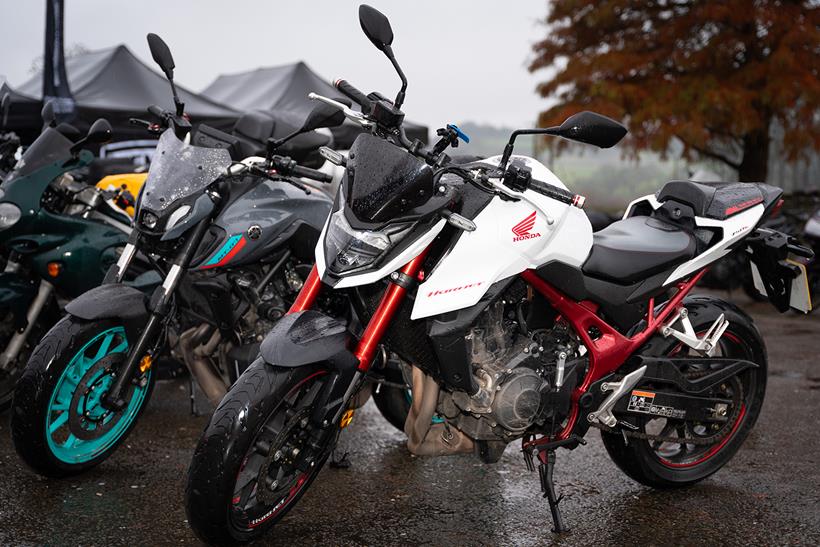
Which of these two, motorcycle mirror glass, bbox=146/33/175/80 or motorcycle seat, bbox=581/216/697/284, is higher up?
motorcycle mirror glass, bbox=146/33/175/80

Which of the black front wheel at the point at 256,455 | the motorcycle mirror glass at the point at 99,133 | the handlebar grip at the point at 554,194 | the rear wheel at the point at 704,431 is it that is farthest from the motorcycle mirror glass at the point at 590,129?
the motorcycle mirror glass at the point at 99,133

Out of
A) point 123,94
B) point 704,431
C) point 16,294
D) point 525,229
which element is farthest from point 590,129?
point 123,94

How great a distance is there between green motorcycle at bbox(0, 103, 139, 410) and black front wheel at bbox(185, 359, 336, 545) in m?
2.13

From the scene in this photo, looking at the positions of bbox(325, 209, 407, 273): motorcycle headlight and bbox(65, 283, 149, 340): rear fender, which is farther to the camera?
bbox(65, 283, 149, 340): rear fender

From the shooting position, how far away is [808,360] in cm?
706

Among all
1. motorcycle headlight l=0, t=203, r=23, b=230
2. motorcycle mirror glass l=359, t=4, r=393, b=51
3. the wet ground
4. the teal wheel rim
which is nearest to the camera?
motorcycle mirror glass l=359, t=4, r=393, b=51

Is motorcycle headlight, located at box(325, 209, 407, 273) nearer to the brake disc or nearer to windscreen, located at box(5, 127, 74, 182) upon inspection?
the brake disc

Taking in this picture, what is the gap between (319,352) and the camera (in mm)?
2926

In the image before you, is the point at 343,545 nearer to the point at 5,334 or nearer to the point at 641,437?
the point at 641,437

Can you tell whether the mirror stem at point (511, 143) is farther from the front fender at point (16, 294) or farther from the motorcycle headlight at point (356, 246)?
the front fender at point (16, 294)

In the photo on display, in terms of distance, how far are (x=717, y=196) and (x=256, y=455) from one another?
7.35 ft

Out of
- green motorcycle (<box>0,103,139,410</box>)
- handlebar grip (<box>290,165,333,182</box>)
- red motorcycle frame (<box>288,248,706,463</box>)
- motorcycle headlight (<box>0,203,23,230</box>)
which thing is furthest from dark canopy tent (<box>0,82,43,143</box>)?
red motorcycle frame (<box>288,248,706,463</box>)

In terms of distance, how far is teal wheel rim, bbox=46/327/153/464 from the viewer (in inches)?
147

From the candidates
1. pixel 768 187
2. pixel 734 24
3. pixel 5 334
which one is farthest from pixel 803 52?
pixel 5 334
